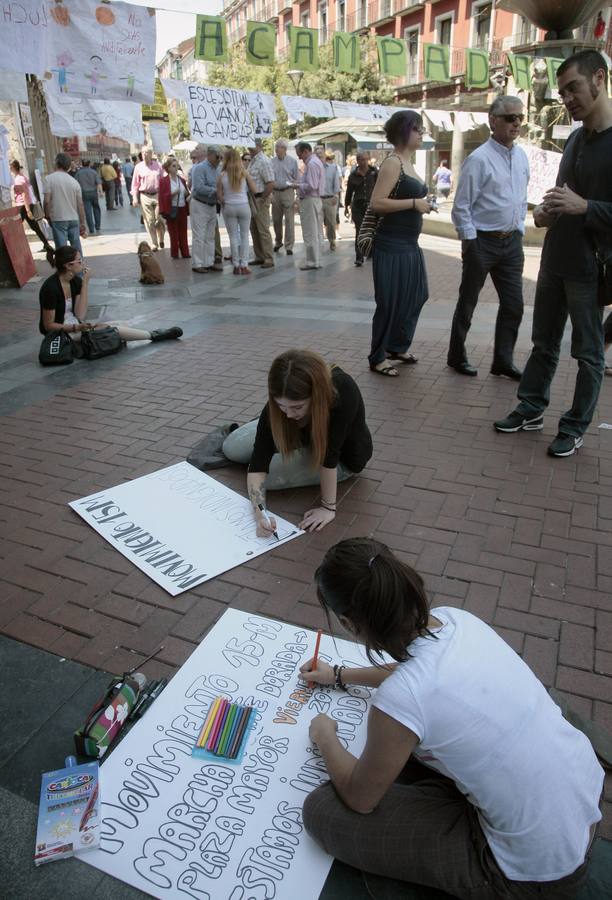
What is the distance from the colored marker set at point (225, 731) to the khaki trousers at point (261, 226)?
29.6 feet

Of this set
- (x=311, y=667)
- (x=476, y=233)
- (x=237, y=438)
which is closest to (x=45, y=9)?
(x=476, y=233)

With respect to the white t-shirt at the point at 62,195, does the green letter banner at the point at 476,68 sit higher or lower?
higher

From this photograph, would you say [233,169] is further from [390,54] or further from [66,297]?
[390,54]

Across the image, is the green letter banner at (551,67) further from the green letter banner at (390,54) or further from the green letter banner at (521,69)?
the green letter banner at (390,54)

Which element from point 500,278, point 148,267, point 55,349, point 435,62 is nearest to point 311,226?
point 148,267

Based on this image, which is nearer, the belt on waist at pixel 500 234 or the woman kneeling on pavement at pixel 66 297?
the belt on waist at pixel 500 234

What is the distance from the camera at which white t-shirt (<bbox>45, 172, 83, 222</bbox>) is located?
9.19 metres

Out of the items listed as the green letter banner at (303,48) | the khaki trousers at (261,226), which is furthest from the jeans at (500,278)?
the green letter banner at (303,48)

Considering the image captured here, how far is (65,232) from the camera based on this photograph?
9.84 meters

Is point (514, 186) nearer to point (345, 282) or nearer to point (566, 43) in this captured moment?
point (345, 282)

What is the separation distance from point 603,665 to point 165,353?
472cm

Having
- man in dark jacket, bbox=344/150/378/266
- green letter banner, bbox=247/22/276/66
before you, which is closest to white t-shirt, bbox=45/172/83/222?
green letter banner, bbox=247/22/276/66

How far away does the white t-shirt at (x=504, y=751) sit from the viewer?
1270 millimetres

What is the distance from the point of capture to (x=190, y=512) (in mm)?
3180
